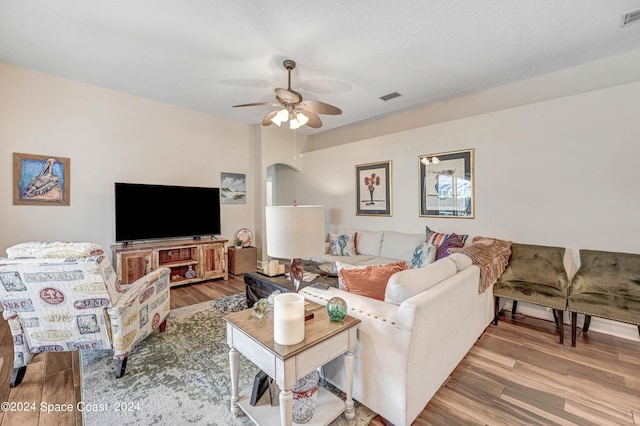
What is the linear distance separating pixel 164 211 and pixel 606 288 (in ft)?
18.1

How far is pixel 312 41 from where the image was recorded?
257 cm

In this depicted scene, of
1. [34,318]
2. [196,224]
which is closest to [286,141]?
[196,224]

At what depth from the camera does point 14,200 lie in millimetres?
3168

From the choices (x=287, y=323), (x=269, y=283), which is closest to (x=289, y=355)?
(x=287, y=323)

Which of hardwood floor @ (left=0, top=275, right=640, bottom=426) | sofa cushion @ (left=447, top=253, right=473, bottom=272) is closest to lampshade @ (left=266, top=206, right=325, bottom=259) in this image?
hardwood floor @ (left=0, top=275, right=640, bottom=426)

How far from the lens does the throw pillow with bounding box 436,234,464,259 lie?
11.2 ft

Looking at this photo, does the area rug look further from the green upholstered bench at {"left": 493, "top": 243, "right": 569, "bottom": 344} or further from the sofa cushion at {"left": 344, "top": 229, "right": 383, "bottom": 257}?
the sofa cushion at {"left": 344, "top": 229, "right": 383, "bottom": 257}

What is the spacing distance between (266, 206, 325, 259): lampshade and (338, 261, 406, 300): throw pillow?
376 millimetres

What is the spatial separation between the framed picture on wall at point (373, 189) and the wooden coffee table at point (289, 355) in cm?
315

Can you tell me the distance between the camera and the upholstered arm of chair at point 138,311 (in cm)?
192

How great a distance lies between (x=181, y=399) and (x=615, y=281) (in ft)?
12.7

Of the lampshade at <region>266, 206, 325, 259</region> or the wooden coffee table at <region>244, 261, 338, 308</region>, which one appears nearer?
the lampshade at <region>266, 206, 325, 259</region>

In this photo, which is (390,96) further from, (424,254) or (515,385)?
(515,385)

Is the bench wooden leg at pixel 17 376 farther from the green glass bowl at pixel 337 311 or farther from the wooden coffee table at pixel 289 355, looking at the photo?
the green glass bowl at pixel 337 311
